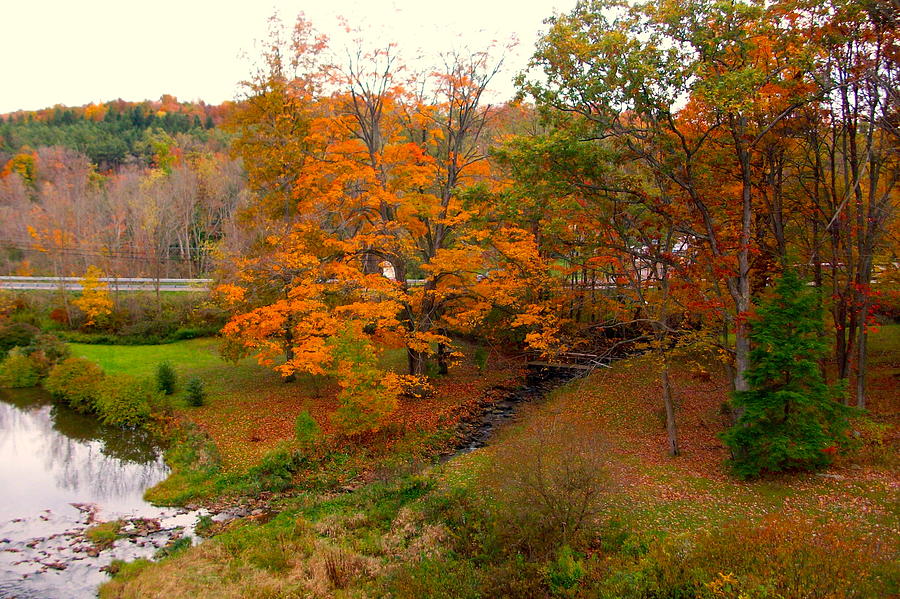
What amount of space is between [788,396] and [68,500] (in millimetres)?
17220

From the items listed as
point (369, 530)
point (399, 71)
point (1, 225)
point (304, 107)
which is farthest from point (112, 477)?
point (1, 225)

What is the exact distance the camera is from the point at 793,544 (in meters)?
8.57

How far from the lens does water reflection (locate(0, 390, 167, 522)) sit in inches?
597

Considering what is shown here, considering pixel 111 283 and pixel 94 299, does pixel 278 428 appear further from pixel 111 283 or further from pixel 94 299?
pixel 111 283

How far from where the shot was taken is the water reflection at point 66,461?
15.2 metres

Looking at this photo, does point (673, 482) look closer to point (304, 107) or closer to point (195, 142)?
point (304, 107)

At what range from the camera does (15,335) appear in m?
29.6

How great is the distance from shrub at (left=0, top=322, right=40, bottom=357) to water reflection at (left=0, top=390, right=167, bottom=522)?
7112 mm

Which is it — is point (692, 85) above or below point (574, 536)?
above

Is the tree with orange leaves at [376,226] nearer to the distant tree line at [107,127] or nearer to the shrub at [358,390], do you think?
the shrub at [358,390]

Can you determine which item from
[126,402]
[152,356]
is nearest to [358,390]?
[126,402]

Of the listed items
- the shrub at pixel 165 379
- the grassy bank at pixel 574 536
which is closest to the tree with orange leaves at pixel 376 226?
the shrub at pixel 165 379

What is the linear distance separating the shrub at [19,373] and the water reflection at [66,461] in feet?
7.54

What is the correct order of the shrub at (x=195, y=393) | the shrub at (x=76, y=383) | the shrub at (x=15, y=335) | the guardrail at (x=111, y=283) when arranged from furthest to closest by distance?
the guardrail at (x=111, y=283) < the shrub at (x=15, y=335) < the shrub at (x=76, y=383) < the shrub at (x=195, y=393)
